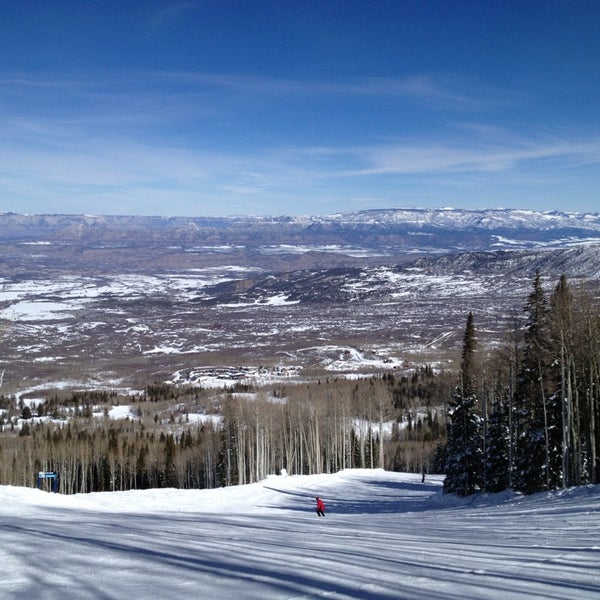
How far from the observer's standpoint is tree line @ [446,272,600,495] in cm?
2236

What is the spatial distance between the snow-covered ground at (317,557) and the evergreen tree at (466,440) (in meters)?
12.8

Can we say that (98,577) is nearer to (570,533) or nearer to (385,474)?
(570,533)

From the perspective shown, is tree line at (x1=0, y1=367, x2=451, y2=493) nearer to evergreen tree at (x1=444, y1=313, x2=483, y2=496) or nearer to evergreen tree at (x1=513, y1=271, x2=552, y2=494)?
evergreen tree at (x1=444, y1=313, x2=483, y2=496)

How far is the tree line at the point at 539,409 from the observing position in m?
22.4

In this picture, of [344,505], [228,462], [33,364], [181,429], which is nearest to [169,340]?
[33,364]

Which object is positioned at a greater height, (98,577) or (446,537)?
(98,577)

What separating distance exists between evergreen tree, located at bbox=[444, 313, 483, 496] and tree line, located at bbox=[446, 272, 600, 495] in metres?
0.05

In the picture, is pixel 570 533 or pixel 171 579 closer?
pixel 171 579

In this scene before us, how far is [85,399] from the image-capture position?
86688 millimetres

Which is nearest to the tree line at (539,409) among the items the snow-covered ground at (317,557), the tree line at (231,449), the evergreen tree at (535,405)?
the evergreen tree at (535,405)

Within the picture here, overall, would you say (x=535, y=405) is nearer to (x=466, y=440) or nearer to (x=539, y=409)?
(x=539, y=409)

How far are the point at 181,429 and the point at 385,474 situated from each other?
1333 inches

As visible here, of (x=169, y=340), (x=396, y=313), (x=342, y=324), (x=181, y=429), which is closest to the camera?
(x=181, y=429)

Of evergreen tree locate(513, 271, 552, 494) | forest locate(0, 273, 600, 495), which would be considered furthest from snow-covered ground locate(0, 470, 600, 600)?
forest locate(0, 273, 600, 495)
